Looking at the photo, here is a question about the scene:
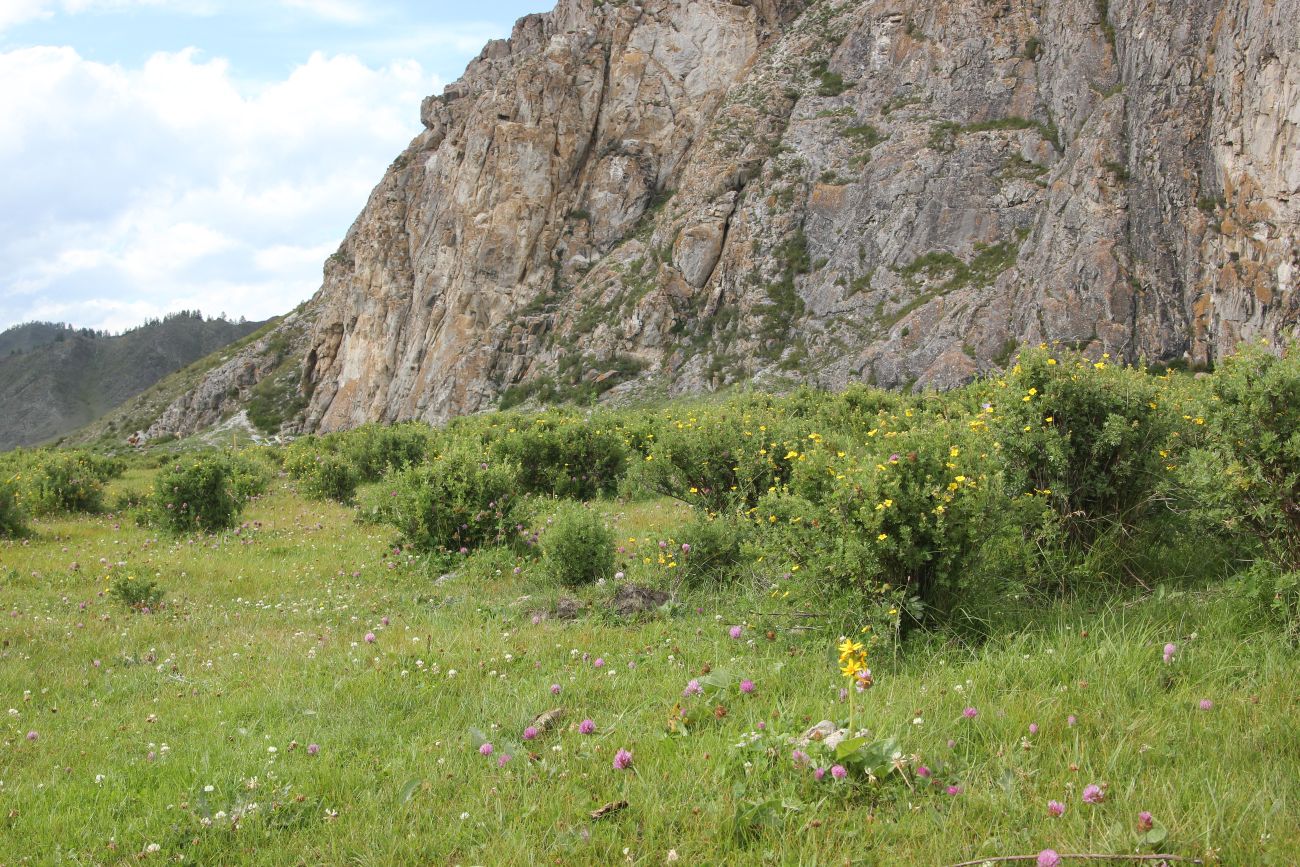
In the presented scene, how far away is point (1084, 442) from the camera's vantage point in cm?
578

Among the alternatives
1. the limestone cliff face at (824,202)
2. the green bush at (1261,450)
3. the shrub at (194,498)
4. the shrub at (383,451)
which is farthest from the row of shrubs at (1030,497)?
the limestone cliff face at (824,202)

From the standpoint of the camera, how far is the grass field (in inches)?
116

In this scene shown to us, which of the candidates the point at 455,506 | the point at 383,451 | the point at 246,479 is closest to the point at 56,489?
the point at 246,479

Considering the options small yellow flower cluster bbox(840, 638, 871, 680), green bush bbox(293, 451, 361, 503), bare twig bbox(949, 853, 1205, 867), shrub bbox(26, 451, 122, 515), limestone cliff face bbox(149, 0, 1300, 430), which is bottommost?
bare twig bbox(949, 853, 1205, 867)

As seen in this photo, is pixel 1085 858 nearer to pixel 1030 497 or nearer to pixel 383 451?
pixel 1030 497

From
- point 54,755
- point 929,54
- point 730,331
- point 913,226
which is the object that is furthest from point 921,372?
point 54,755

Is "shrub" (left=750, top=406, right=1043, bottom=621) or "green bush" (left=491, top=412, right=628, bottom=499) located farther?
"green bush" (left=491, top=412, right=628, bottom=499)

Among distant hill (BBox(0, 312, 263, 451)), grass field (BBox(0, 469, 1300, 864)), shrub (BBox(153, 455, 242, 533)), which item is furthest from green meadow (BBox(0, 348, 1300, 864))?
distant hill (BBox(0, 312, 263, 451))

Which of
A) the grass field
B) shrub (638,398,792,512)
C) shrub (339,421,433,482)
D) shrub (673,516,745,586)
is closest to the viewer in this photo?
the grass field

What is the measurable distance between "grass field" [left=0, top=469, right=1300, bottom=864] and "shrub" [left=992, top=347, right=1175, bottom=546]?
40.0 inches

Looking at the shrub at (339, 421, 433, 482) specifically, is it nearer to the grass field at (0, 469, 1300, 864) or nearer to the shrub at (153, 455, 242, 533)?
the shrub at (153, 455, 242, 533)

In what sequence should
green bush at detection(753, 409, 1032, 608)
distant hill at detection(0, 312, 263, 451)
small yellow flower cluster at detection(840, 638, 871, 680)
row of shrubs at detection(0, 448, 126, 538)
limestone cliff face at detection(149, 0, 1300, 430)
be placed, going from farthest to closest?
distant hill at detection(0, 312, 263, 451), limestone cliff face at detection(149, 0, 1300, 430), row of shrubs at detection(0, 448, 126, 538), green bush at detection(753, 409, 1032, 608), small yellow flower cluster at detection(840, 638, 871, 680)

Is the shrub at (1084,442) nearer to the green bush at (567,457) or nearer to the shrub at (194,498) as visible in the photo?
the green bush at (567,457)

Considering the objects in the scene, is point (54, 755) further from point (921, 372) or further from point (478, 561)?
point (921, 372)
